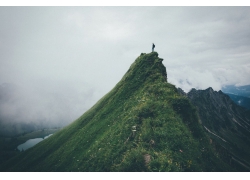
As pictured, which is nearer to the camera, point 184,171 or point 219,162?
point 184,171

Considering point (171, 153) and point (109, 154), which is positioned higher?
point (171, 153)

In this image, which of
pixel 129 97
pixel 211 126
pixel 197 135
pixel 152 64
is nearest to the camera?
pixel 197 135

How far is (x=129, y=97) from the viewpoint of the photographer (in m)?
32.8

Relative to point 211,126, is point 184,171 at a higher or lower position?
higher

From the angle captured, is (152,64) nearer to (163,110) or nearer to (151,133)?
(163,110)

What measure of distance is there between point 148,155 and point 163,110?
7477 mm

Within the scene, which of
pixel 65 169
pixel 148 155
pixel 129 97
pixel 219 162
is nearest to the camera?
pixel 148 155

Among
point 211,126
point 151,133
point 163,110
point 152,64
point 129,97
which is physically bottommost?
point 211,126

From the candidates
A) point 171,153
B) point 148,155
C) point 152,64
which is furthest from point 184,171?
point 152,64

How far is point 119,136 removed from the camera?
71.6 feet

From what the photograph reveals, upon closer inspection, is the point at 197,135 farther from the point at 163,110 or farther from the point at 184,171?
the point at 184,171

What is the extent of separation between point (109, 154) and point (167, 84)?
15.6 metres

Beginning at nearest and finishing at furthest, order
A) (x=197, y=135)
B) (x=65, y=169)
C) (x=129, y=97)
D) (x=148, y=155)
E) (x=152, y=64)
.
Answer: (x=148, y=155)
(x=197, y=135)
(x=65, y=169)
(x=129, y=97)
(x=152, y=64)

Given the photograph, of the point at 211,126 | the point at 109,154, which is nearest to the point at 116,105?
Answer: the point at 109,154
